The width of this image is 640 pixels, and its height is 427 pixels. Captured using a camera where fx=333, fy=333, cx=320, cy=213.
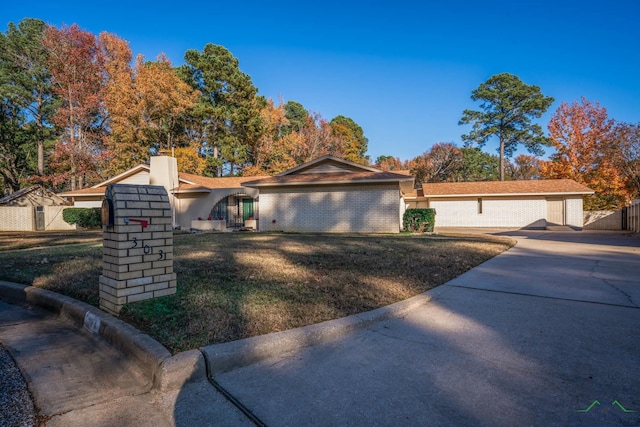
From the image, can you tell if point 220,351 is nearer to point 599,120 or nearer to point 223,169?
point 223,169

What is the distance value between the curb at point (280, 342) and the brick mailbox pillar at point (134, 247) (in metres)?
1.42

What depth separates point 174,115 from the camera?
27.5m

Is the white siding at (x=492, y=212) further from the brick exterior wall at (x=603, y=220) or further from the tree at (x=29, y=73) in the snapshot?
the tree at (x=29, y=73)

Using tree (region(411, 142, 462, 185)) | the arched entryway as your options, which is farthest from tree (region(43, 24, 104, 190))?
tree (region(411, 142, 462, 185))

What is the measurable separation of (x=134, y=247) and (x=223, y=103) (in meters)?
29.4

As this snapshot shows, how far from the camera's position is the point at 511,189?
2358 cm

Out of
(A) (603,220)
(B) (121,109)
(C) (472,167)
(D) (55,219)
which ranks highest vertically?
(B) (121,109)

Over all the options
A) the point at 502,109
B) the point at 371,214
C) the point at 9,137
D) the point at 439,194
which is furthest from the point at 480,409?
the point at 502,109

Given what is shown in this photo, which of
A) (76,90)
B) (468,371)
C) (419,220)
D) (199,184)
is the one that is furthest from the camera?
(76,90)

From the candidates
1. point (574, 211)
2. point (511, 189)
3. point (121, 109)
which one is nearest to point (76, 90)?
point (121, 109)

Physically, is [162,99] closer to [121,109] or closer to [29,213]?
[121,109]

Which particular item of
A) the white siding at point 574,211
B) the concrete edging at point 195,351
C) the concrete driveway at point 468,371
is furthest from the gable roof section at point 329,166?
the white siding at point 574,211

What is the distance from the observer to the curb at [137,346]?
2379 millimetres

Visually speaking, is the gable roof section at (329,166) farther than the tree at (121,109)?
No
